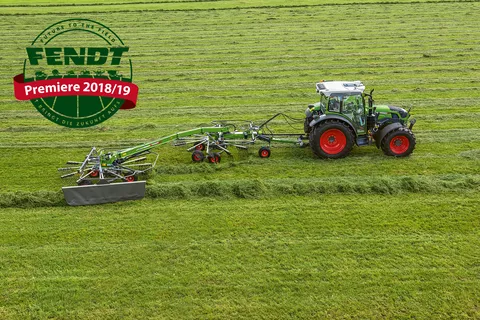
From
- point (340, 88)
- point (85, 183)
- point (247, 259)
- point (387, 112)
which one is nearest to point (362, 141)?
point (387, 112)

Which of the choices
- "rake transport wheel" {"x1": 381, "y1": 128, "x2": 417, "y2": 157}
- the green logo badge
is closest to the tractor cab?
"rake transport wheel" {"x1": 381, "y1": 128, "x2": 417, "y2": 157}

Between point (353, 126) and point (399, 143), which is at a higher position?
point (353, 126)

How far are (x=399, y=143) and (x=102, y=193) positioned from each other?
6.66 metres

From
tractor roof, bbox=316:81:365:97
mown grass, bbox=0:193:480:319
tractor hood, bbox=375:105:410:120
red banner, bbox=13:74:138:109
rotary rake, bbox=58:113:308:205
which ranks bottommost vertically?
mown grass, bbox=0:193:480:319

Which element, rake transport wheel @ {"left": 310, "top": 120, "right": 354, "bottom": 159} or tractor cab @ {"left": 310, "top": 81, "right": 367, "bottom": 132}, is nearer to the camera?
rake transport wheel @ {"left": 310, "top": 120, "right": 354, "bottom": 159}

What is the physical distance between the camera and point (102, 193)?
8.63 m

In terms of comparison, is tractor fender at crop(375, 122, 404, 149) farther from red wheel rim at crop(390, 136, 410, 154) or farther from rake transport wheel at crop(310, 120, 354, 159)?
rake transport wheel at crop(310, 120, 354, 159)

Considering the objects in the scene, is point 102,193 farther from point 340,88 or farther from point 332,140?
point 340,88

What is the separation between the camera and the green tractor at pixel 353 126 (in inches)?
400

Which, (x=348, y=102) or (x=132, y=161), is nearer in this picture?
(x=132, y=161)

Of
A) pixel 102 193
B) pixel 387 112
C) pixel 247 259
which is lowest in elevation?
pixel 247 259

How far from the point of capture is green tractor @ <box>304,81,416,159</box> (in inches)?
400

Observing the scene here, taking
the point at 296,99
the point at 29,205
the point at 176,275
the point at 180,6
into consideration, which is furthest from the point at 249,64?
the point at 180,6

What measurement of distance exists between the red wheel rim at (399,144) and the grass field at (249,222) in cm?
31
